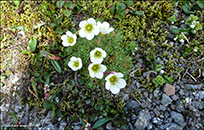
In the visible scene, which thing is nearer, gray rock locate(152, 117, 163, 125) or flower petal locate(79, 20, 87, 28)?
flower petal locate(79, 20, 87, 28)

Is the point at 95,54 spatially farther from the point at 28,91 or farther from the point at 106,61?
the point at 28,91

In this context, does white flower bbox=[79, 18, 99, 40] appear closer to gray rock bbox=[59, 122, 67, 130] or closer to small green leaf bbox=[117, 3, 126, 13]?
small green leaf bbox=[117, 3, 126, 13]

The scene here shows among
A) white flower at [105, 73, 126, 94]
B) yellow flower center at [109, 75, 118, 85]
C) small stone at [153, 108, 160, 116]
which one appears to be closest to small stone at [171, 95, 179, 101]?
small stone at [153, 108, 160, 116]

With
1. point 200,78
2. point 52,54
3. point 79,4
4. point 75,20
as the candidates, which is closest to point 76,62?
point 52,54

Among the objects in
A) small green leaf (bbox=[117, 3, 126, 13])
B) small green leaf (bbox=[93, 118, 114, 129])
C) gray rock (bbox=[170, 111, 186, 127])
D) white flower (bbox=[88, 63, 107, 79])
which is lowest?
gray rock (bbox=[170, 111, 186, 127])

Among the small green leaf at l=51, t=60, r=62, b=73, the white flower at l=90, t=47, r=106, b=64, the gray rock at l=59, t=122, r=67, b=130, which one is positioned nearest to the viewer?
the white flower at l=90, t=47, r=106, b=64

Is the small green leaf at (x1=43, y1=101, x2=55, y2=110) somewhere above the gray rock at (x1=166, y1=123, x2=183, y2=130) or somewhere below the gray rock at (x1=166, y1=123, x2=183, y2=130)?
above

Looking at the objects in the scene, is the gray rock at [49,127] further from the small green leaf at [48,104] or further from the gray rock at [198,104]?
the gray rock at [198,104]
